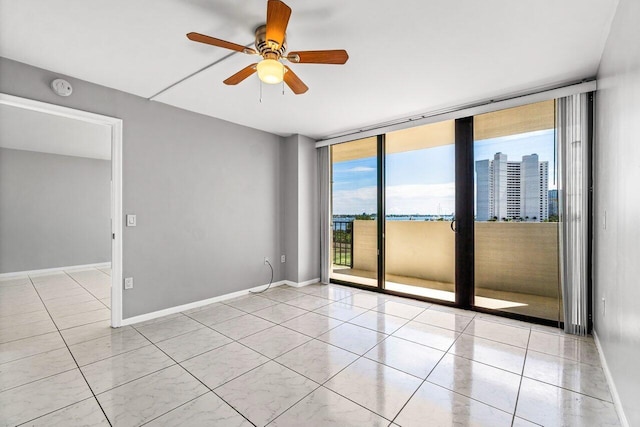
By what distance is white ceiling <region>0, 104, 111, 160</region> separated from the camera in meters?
3.89

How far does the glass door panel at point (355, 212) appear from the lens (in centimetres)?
441

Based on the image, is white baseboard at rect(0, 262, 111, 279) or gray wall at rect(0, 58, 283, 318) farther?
white baseboard at rect(0, 262, 111, 279)

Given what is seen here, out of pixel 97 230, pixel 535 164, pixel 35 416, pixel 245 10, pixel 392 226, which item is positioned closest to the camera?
pixel 35 416

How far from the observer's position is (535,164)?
10.00 feet

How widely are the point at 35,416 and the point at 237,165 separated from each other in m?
3.12

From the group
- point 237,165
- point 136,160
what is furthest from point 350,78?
point 136,160

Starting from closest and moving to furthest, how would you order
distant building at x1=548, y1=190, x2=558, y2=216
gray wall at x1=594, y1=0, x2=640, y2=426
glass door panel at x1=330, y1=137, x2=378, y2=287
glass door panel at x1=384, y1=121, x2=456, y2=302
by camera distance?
1. gray wall at x1=594, y1=0, x2=640, y2=426
2. distant building at x1=548, y1=190, x2=558, y2=216
3. glass door panel at x1=384, y1=121, x2=456, y2=302
4. glass door panel at x1=330, y1=137, x2=378, y2=287

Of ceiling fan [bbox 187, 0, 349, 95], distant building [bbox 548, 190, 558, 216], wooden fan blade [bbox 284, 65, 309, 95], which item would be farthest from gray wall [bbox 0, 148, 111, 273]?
distant building [bbox 548, 190, 558, 216]

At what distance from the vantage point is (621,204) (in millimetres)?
1678

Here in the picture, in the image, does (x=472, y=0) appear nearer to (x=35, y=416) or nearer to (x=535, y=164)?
(x=535, y=164)

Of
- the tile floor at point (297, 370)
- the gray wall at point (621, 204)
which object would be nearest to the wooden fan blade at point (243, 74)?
the gray wall at point (621, 204)

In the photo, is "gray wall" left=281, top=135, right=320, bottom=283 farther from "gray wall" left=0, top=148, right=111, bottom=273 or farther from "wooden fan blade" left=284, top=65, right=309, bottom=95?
"gray wall" left=0, top=148, right=111, bottom=273

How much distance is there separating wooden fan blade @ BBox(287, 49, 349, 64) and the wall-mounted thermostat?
7.45 feet

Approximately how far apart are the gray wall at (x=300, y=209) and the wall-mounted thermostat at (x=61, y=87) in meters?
2.77
